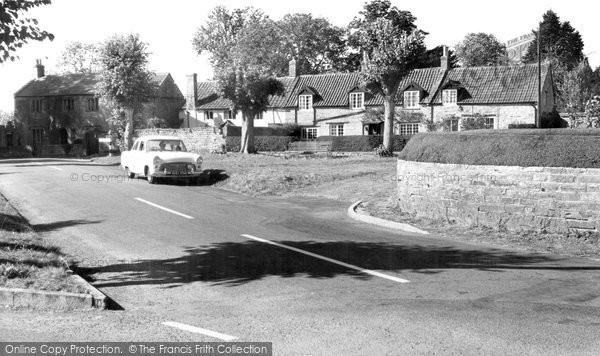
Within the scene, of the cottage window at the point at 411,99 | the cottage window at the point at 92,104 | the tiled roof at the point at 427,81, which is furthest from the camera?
the cottage window at the point at 92,104

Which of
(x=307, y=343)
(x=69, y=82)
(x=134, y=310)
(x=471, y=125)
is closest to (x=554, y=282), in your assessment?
(x=307, y=343)

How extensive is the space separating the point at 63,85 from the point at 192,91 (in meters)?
15.0

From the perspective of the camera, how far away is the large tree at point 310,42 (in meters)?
76.1

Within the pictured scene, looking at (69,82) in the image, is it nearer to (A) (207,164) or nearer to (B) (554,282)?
(A) (207,164)

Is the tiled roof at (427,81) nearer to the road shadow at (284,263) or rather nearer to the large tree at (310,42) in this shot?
the large tree at (310,42)

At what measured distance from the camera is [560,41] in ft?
260

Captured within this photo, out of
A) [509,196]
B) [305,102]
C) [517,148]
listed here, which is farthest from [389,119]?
[509,196]

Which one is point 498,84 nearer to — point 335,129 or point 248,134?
point 335,129

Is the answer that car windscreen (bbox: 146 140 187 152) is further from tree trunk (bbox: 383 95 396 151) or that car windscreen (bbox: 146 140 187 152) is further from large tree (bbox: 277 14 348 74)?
large tree (bbox: 277 14 348 74)

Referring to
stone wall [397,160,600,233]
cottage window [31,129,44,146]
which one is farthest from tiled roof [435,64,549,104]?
cottage window [31,129,44,146]

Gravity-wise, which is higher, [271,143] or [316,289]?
[271,143]

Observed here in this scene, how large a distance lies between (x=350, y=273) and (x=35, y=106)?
65527mm

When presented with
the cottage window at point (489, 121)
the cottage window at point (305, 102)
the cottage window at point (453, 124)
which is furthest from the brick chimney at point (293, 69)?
the cottage window at point (489, 121)

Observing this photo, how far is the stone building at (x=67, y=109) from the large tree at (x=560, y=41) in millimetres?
47013
